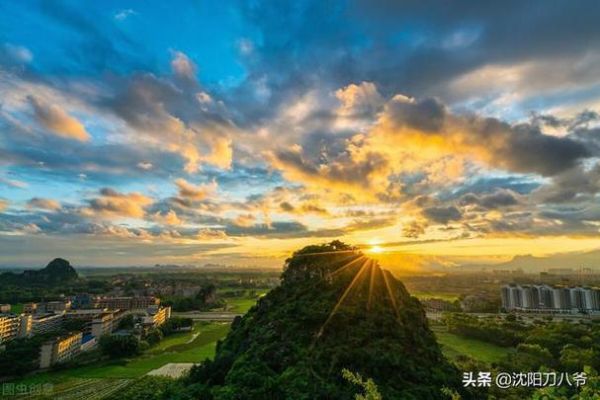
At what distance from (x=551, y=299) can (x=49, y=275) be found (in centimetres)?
11704

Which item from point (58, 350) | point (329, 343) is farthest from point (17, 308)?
point (329, 343)

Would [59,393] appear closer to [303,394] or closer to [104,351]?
[104,351]

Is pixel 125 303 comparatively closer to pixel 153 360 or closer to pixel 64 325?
pixel 64 325

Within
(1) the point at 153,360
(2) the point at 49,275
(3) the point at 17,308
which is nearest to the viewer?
(1) the point at 153,360

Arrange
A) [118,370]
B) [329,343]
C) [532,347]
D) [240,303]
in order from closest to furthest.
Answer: [329,343] → [532,347] → [118,370] → [240,303]

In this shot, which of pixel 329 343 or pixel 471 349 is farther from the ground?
pixel 329 343

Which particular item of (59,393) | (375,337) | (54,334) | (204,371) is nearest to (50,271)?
(54,334)

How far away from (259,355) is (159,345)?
90.7 feet

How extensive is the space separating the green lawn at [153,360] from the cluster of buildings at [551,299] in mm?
51761

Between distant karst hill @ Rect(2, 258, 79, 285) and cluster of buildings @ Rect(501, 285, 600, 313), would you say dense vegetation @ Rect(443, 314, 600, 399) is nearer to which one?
cluster of buildings @ Rect(501, 285, 600, 313)

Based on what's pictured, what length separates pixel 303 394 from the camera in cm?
1277

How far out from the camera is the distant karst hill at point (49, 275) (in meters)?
98.2

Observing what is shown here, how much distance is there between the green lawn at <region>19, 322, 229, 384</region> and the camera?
28.8 m

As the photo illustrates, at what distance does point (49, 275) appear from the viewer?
105 m
